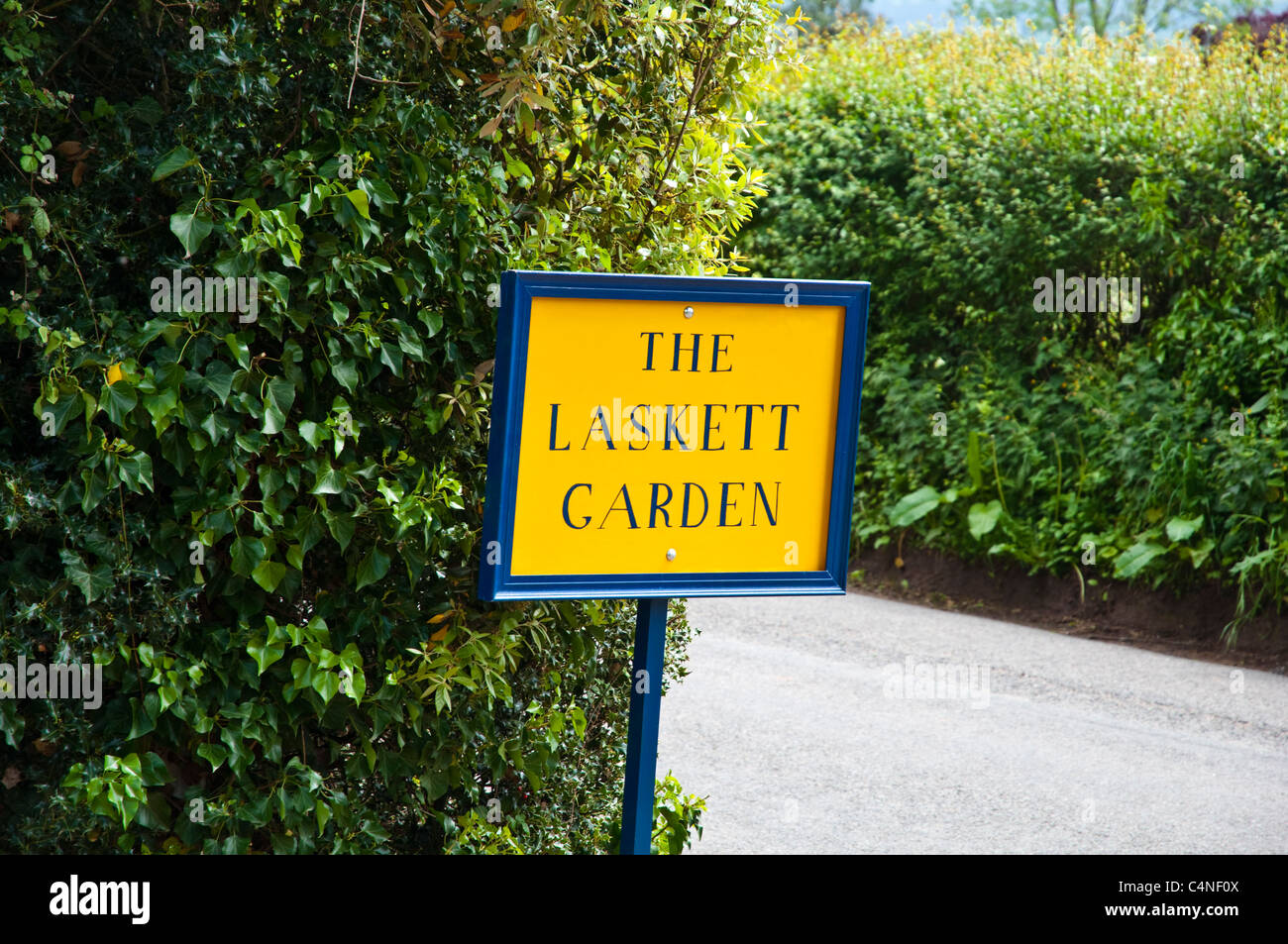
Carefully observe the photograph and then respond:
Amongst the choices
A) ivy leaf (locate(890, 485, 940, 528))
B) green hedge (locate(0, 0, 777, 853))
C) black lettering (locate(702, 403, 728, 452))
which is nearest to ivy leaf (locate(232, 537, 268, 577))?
green hedge (locate(0, 0, 777, 853))

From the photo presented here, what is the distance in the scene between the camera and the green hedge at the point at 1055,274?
704cm

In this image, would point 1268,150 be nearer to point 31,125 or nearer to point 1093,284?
point 1093,284

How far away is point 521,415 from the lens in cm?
241

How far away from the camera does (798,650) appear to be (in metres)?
6.97

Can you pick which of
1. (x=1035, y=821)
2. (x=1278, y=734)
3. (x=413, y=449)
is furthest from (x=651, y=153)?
(x=1278, y=734)

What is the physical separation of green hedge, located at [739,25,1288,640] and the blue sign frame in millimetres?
4720

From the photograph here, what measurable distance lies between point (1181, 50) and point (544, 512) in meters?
7.37

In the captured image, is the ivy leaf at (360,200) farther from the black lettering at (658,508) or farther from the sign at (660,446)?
the black lettering at (658,508)

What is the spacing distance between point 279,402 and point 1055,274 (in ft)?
21.2

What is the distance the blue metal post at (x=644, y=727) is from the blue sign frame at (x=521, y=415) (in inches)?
4.4

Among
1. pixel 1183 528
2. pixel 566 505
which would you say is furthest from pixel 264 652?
pixel 1183 528

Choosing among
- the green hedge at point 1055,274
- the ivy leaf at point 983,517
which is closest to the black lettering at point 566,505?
the green hedge at point 1055,274

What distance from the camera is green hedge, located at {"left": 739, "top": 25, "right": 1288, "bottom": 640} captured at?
7.04 m

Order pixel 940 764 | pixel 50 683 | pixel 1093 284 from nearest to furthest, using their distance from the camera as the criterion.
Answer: pixel 50 683, pixel 940 764, pixel 1093 284
